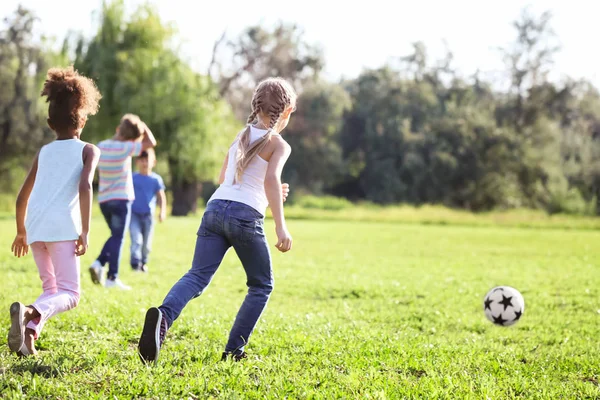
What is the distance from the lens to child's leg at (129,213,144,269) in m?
9.59

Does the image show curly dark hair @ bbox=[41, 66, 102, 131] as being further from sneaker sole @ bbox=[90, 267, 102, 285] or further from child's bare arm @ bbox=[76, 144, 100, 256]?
sneaker sole @ bbox=[90, 267, 102, 285]

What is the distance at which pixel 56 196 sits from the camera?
166 inches

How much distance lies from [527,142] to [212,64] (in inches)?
928

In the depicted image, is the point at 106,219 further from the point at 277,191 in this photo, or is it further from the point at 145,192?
the point at 277,191

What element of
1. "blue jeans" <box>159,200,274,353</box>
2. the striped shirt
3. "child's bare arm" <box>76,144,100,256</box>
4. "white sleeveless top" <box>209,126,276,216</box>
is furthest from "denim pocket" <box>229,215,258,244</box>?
the striped shirt

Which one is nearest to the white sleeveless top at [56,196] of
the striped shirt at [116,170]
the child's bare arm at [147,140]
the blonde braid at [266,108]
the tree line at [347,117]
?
the blonde braid at [266,108]

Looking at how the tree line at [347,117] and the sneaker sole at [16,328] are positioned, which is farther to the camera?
the tree line at [347,117]

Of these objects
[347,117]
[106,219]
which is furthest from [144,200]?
[347,117]

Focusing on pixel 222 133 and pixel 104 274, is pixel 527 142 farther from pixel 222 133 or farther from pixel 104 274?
pixel 104 274

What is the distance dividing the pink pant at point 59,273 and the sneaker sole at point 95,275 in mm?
4050

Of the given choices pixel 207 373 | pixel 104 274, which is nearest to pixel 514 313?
pixel 207 373

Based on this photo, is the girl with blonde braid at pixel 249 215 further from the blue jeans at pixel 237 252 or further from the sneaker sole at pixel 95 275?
the sneaker sole at pixel 95 275

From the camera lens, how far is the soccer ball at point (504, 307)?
6949 millimetres

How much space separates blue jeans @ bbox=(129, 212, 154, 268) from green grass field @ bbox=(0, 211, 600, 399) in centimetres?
32
